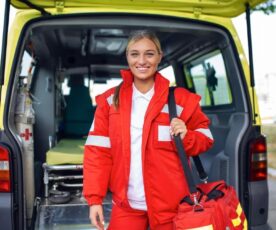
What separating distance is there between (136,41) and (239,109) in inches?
47.8

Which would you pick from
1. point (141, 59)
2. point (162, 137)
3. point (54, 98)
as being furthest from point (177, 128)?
point (54, 98)

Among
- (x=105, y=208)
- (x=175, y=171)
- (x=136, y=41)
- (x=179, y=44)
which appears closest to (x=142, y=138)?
(x=175, y=171)

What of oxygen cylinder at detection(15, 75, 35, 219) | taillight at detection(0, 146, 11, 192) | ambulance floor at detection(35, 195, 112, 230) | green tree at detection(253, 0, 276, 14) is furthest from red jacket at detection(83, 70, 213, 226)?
green tree at detection(253, 0, 276, 14)

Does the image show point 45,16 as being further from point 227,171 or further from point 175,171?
point 227,171

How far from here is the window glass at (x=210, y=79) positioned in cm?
392

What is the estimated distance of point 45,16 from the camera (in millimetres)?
2641

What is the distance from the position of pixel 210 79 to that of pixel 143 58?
7.77ft

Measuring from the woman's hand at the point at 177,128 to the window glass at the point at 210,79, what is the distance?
1776 mm

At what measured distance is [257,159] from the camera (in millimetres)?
2867

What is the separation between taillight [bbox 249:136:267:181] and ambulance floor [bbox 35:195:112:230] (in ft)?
3.89

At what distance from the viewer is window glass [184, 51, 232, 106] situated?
3915 millimetres

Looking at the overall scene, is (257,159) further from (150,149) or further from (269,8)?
(269,8)

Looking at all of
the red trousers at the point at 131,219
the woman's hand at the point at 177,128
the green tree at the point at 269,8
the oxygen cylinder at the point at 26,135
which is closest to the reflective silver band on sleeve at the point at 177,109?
the woman's hand at the point at 177,128

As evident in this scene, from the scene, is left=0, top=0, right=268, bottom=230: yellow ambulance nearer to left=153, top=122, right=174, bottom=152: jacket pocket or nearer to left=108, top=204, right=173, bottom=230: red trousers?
left=108, top=204, right=173, bottom=230: red trousers
